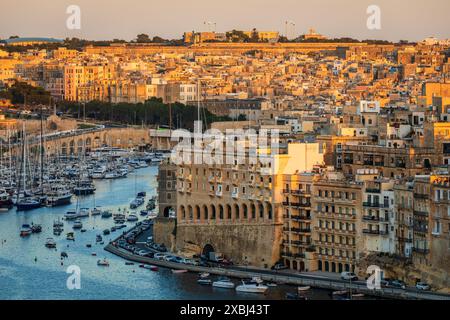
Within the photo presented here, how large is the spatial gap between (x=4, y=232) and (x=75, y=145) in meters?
20.8

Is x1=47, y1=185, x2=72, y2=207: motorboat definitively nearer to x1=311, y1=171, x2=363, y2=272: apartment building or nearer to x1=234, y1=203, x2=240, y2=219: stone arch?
x1=234, y1=203, x2=240, y2=219: stone arch

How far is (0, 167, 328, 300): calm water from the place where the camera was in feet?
70.3

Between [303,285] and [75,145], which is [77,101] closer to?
[75,145]

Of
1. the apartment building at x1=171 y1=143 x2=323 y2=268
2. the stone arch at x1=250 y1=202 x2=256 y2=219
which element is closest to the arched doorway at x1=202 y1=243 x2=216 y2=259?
the apartment building at x1=171 y1=143 x2=323 y2=268

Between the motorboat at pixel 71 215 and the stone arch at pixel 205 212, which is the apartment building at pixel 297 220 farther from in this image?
the motorboat at pixel 71 215

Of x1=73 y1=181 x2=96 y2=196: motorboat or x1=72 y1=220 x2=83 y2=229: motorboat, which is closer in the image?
x1=72 y1=220 x2=83 y2=229: motorboat

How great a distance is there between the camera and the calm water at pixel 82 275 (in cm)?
2142

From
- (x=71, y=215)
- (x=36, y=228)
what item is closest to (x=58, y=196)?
(x=71, y=215)

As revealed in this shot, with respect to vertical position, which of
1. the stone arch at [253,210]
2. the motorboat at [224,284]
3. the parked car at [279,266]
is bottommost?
the motorboat at [224,284]

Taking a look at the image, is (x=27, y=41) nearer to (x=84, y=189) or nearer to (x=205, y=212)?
(x=84, y=189)

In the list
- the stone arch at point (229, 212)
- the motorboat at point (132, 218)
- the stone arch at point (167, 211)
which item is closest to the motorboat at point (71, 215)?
the motorboat at point (132, 218)

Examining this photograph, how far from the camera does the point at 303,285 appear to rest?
69.5ft

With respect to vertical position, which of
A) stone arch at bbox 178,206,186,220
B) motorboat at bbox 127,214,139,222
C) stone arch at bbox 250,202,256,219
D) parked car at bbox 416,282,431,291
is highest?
stone arch at bbox 250,202,256,219
